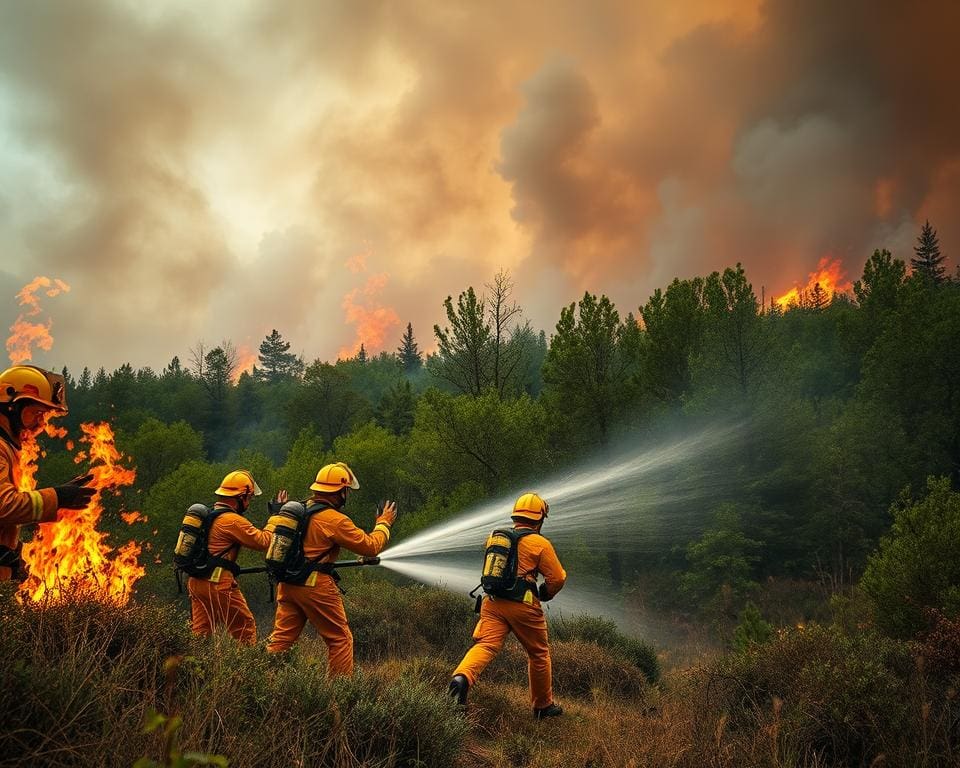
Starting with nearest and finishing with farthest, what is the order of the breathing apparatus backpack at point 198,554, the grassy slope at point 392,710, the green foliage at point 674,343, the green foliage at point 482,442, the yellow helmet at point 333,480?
the grassy slope at point 392,710 < the yellow helmet at point 333,480 < the breathing apparatus backpack at point 198,554 < the green foliage at point 482,442 < the green foliage at point 674,343

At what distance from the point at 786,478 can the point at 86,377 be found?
294ft

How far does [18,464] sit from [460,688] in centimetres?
421

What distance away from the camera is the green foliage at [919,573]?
26.4 ft

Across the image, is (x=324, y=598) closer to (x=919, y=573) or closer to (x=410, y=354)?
(x=919, y=573)

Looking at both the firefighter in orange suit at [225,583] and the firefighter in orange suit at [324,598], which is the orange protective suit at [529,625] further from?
the firefighter in orange suit at [225,583]

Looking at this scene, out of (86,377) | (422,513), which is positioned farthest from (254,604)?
(86,377)

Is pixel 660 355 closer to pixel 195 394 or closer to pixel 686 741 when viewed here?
pixel 686 741

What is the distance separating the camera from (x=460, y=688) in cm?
587

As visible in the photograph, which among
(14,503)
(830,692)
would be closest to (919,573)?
(830,692)

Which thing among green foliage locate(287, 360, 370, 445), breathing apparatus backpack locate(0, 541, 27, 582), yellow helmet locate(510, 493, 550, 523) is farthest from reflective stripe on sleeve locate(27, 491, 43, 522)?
green foliage locate(287, 360, 370, 445)

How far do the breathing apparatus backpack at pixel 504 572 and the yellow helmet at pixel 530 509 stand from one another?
0.42 meters

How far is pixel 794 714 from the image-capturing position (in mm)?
4773

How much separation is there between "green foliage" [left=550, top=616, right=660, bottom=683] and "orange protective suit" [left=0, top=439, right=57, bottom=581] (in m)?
8.93

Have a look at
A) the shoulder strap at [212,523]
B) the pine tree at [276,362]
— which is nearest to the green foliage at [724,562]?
the shoulder strap at [212,523]
